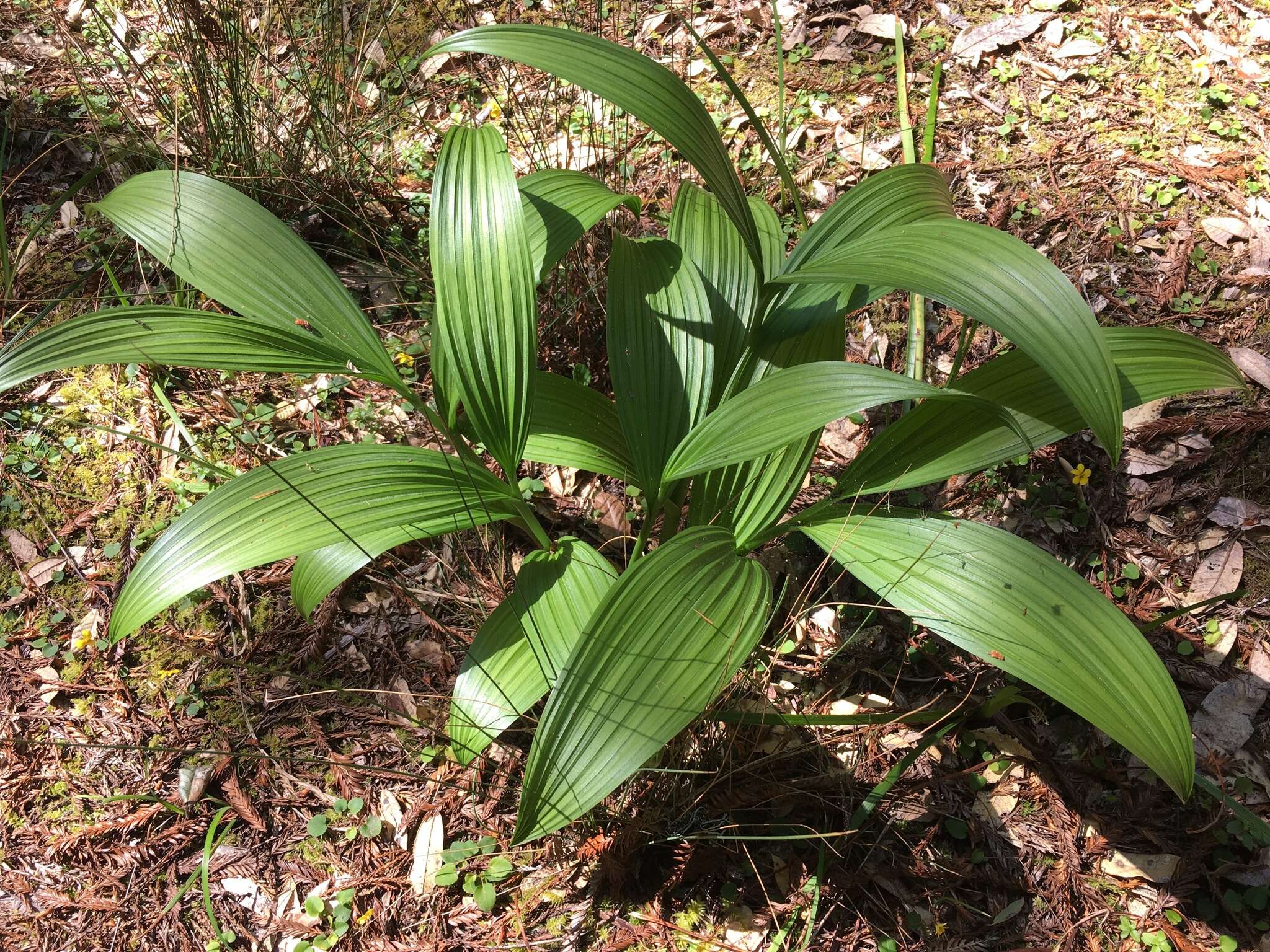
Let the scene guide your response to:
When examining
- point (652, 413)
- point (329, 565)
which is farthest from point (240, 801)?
point (652, 413)

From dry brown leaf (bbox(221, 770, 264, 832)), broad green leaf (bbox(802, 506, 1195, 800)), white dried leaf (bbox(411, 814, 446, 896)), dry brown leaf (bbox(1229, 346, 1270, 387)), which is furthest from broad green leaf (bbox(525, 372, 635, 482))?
dry brown leaf (bbox(1229, 346, 1270, 387))

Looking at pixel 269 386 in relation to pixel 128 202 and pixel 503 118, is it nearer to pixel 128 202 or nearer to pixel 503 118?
pixel 128 202

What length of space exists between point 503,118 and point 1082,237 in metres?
1.52

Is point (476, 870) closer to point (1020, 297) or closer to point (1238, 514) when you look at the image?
point (1020, 297)

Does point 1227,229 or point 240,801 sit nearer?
point 240,801

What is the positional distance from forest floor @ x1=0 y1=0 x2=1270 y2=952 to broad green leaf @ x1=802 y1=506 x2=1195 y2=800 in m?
0.16

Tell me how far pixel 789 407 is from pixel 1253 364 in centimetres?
125

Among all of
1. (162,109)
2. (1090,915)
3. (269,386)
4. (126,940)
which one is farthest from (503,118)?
(1090,915)

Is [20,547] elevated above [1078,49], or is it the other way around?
[1078,49]

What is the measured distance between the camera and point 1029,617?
1210mm

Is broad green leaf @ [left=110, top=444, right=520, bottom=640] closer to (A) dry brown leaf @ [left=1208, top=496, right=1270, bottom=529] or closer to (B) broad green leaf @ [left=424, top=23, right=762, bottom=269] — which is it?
(B) broad green leaf @ [left=424, top=23, right=762, bottom=269]

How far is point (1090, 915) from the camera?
142 centimetres

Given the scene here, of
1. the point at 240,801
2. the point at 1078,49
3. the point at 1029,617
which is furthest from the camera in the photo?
the point at 1078,49

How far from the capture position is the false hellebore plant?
1120mm
